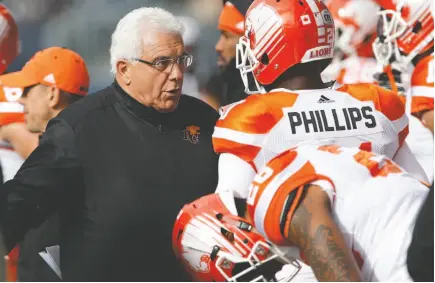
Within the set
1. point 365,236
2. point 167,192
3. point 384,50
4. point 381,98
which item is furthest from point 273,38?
point 384,50

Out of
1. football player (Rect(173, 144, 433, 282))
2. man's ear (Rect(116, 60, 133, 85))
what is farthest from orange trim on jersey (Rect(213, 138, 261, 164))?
man's ear (Rect(116, 60, 133, 85))

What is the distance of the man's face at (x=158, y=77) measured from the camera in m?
3.60

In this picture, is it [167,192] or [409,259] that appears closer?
[409,259]

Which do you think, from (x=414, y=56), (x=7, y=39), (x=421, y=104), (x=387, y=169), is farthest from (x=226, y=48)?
(x=387, y=169)

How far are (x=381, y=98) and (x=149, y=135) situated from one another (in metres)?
0.96

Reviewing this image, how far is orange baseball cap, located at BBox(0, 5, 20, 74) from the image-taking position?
5148 millimetres

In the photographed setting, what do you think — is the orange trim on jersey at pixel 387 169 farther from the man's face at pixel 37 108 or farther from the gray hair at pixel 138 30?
the man's face at pixel 37 108

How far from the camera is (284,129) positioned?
292cm

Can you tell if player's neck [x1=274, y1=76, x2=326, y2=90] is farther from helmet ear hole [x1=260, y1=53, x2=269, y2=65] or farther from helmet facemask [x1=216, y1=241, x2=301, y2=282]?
helmet facemask [x1=216, y1=241, x2=301, y2=282]

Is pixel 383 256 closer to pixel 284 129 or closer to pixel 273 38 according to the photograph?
pixel 284 129

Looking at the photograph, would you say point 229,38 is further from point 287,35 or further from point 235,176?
point 235,176

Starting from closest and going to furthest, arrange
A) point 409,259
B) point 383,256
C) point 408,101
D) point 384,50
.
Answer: point 409,259 < point 383,256 < point 408,101 < point 384,50

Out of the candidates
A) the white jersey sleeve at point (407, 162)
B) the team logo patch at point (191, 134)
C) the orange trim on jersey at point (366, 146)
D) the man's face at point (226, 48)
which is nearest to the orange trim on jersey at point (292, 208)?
the orange trim on jersey at point (366, 146)

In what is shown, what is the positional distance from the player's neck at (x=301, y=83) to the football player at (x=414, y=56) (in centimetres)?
146
